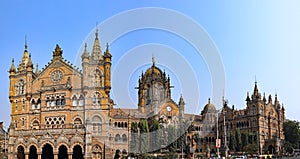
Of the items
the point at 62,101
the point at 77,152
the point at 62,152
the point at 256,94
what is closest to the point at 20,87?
the point at 62,101

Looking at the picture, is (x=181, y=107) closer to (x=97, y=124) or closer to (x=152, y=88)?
(x=152, y=88)

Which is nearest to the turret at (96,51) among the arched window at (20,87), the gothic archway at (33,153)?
the arched window at (20,87)

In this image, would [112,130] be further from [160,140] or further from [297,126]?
[297,126]

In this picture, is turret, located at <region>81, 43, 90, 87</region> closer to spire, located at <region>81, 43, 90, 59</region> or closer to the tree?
spire, located at <region>81, 43, 90, 59</region>

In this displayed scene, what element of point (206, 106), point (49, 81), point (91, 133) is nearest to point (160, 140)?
point (91, 133)

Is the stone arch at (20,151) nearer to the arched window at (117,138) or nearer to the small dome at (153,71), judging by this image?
the arched window at (117,138)

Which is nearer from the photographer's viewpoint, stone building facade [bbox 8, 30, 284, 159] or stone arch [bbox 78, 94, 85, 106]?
stone building facade [bbox 8, 30, 284, 159]

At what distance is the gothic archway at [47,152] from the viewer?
205 ft

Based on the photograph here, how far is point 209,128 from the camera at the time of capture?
101m

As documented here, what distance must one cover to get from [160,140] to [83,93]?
20.2 m

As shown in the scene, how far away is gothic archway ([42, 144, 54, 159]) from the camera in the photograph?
2461 inches

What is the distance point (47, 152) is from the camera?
6309 centimetres

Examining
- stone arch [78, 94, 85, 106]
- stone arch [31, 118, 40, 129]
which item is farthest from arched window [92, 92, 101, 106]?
stone arch [31, 118, 40, 129]

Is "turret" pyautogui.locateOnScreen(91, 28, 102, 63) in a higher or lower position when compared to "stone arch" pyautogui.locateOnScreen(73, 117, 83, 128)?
higher
